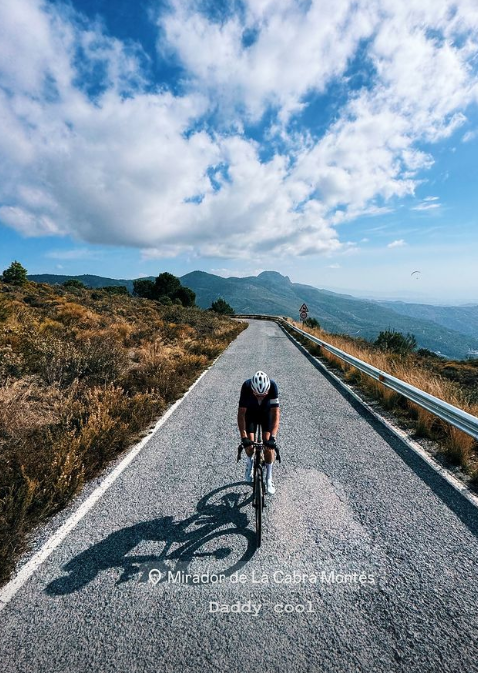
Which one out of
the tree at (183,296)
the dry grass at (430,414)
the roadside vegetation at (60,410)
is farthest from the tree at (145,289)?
the dry grass at (430,414)

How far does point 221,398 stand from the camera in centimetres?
A: 837

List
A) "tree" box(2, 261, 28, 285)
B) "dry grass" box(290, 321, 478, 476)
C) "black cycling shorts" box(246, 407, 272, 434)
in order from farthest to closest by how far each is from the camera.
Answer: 1. "tree" box(2, 261, 28, 285)
2. "dry grass" box(290, 321, 478, 476)
3. "black cycling shorts" box(246, 407, 272, 434)

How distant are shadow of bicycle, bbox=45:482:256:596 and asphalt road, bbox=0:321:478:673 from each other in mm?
14

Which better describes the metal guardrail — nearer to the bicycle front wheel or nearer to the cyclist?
the cyclist

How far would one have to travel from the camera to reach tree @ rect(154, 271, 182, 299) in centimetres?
6812

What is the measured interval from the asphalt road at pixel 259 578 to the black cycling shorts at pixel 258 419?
876mm

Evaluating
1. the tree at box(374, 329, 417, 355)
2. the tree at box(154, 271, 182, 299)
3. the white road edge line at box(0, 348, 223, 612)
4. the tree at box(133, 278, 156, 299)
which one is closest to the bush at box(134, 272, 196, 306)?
the tree at box(154, 271, 182, 299)

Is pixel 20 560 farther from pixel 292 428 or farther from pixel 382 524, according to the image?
pixel 292 428

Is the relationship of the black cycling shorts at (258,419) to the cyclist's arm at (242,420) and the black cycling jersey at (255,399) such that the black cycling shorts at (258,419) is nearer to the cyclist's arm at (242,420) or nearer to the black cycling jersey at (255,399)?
the black cycling jersey at (255,399)

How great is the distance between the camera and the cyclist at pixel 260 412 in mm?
3982

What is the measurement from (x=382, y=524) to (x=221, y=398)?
529cm

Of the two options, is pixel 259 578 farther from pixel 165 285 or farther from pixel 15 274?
pixel 165 285

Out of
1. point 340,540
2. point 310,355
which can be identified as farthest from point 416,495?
point 310,355

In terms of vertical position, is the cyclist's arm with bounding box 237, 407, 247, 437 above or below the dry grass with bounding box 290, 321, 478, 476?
above
